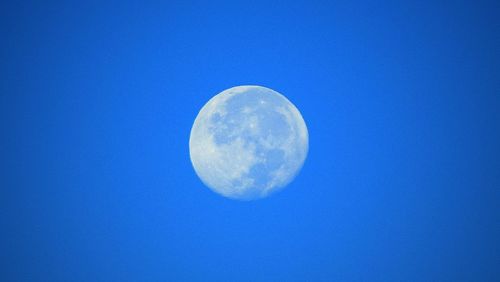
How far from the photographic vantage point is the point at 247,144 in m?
6.71

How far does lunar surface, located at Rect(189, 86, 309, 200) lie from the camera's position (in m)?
6.77

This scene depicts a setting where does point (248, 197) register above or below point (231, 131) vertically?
below

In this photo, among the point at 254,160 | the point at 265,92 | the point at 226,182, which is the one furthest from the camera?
the point at 265,92

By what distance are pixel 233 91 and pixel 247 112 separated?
3.72 feet

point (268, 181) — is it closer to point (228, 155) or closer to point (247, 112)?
point (228, 155)

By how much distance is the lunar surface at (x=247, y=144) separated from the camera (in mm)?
6773

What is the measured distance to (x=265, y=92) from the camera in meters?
7.80

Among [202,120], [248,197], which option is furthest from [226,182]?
[202,120]

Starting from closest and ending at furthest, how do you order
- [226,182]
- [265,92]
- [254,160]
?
[254,160], [226,182], [265,92]

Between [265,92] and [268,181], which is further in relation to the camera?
[265,92]

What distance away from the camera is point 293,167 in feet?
24.6

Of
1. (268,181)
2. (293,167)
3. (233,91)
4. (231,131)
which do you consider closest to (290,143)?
(293,167)

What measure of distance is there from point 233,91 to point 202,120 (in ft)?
4.11

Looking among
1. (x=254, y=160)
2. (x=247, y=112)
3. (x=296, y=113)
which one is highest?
(x=296, y=113)
